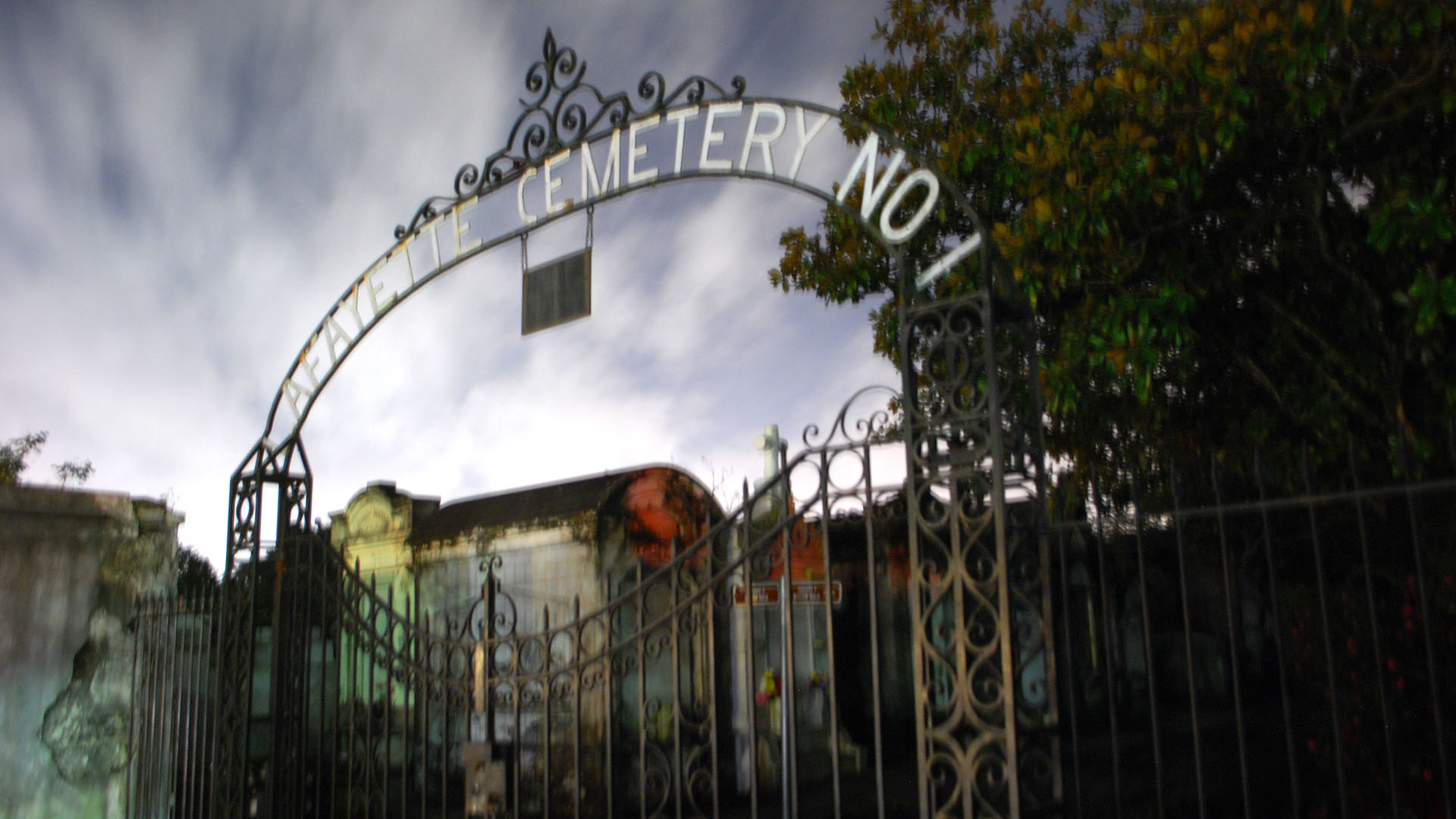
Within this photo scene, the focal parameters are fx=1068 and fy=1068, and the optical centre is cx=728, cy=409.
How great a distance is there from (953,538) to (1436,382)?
3553 millimetres

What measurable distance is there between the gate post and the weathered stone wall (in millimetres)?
5934

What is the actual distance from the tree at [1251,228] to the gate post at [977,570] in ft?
5.79

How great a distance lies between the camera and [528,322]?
6008 mm

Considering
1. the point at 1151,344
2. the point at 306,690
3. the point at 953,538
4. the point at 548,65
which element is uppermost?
the point at 548,65

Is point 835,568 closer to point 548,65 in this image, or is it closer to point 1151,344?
point 1151,344

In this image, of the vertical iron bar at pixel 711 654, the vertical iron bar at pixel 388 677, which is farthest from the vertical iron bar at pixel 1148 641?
the vertical iron bar at pixel 388 677

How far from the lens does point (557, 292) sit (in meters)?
5.87

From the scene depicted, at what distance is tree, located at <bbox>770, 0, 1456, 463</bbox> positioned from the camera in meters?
5.75

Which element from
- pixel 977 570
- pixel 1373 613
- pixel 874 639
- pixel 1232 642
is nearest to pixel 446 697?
pixel 874 639

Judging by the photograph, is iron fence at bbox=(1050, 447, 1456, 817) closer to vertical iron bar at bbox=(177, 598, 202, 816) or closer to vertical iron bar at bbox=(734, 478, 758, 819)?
vertical iron bar at bbox=(734, 478, 758, 819)

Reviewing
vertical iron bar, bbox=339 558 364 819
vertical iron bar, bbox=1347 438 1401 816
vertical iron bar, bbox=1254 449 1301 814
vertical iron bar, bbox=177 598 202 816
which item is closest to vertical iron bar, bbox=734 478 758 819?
vertical iron bar, bbox=1254 449 1301 814

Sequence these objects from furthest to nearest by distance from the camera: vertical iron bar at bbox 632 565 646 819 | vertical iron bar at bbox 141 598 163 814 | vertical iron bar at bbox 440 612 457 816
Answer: vertical iron bar at bbox 141 598 163 814 < vertical iron bar at bbox 440 612 457 816 < vertical iron bar at bbox 632 565 646 819

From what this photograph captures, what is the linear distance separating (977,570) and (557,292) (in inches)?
114

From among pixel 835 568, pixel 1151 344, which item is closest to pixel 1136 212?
pixel 1151 344
